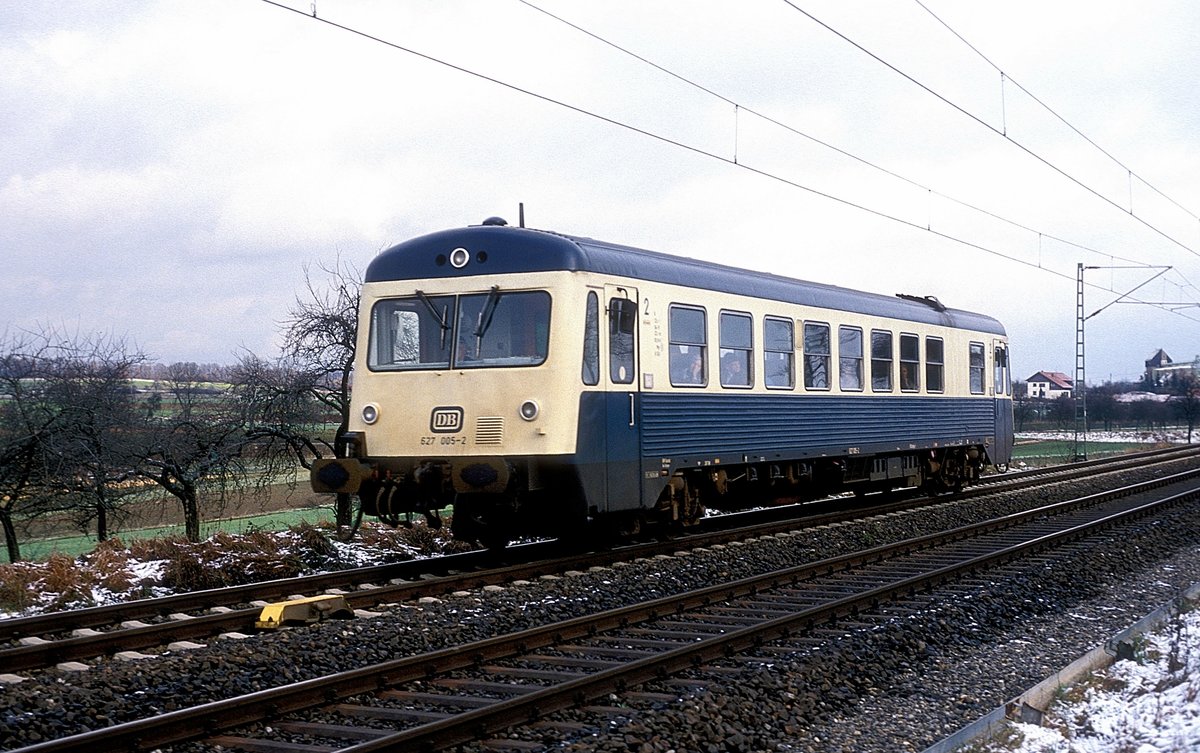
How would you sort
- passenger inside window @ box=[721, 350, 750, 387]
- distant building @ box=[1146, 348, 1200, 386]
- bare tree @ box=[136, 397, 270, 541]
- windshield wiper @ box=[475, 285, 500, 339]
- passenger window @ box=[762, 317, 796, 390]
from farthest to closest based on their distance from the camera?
distant building @ box=[1146, 348, 1200, 386] → bare tree @ box=[136, 397, 270, 541] → passenger window @ box=[762, 317, 796, 390] → passenger inside window @ box=[721, 350, 750, 387] → windshield wiper @ box=[475, 285, 500, 339]

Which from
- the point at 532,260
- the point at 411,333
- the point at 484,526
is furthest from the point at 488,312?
the point at 484,526

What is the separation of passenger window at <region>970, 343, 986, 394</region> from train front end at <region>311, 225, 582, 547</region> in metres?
11.8

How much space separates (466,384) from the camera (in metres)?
11.3

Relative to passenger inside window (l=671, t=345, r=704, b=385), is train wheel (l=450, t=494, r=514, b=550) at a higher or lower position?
lower

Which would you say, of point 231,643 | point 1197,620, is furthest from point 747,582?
point 231,643

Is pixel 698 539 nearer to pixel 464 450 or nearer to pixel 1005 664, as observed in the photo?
pixel 464 450

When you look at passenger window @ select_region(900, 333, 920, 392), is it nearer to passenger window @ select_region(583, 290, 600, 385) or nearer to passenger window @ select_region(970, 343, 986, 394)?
passenger window @ select_region(970, 343, 986, 394)

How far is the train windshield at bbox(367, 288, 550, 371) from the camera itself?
11.2m

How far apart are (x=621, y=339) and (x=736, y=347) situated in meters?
2.57

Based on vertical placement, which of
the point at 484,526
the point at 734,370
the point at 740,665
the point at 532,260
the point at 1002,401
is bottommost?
the point at 740,665

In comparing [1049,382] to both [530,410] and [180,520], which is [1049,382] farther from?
[530,410]

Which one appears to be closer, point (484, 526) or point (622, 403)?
point (622, 403)

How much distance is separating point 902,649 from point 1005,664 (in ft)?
2.30

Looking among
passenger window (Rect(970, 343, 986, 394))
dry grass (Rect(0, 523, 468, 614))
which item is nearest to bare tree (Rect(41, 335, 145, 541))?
dry grass (Rect(0, 523, 468, 614))
